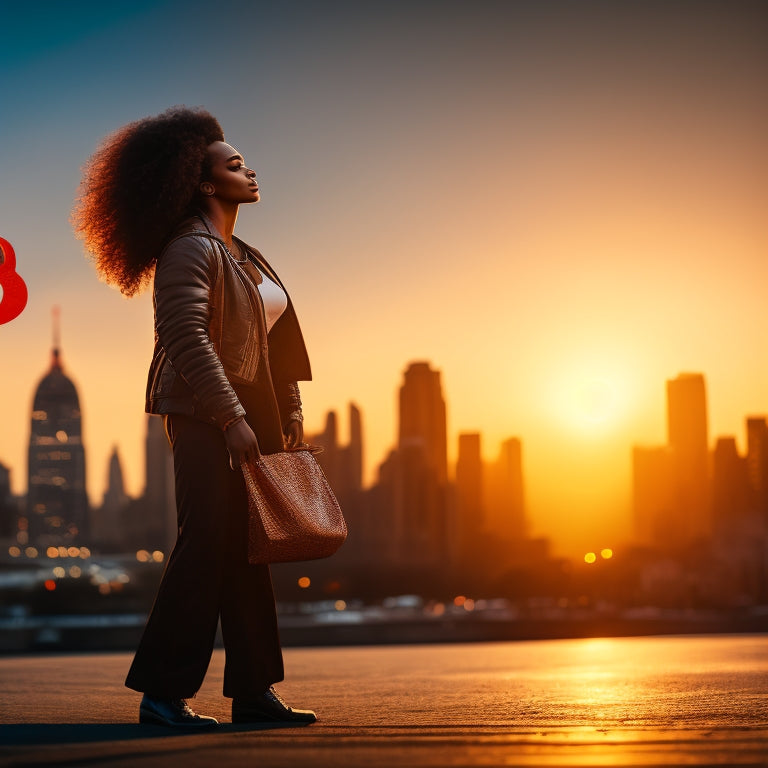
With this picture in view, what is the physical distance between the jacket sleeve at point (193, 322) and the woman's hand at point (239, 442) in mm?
28

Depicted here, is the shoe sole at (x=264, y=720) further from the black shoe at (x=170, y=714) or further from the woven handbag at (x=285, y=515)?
the woven handbag at (x=285, y=515)

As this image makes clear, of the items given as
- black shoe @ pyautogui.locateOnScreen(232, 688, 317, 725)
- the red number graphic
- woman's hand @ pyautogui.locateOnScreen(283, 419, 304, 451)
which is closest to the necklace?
woman's hand @ pyautogui.locateOnScreen(283, 419, 304, 451)

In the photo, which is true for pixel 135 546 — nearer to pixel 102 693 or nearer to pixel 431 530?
pixel 431 530

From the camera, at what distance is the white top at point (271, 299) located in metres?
5.62

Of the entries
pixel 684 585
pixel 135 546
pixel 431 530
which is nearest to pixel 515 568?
pixel 684 585

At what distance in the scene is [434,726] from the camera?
4723 millimetres

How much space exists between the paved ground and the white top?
153 cm

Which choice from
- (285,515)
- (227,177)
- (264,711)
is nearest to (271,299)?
(227,177)

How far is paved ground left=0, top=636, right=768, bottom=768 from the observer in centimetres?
378

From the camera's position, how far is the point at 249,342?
543cm

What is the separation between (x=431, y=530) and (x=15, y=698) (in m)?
185

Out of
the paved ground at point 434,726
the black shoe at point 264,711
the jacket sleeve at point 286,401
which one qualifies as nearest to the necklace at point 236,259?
the jacket sleeve at point 286,401

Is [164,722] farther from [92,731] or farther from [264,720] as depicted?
[264,720]

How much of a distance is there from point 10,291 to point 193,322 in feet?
7.90
